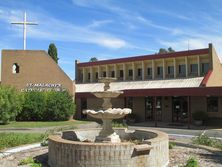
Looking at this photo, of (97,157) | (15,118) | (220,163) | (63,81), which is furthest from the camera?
(63,81)

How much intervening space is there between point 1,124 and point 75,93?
10.7m

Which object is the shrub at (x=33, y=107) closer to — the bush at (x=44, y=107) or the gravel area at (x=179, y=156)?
the bush at (x=44, y=107)

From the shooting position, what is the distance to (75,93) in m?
45.4

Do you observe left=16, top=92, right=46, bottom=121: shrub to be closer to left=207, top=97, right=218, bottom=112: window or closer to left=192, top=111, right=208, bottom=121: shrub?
left=192, top=111, right=208, bottom=121: shrub

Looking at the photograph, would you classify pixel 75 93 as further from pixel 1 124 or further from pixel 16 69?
pixel 1 124

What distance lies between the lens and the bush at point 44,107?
136 ft

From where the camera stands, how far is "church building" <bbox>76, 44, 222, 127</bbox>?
34750mm

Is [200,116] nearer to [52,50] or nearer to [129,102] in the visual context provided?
[129,102]

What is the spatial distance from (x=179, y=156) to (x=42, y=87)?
31.4 m

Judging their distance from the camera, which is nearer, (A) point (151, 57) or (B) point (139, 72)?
(A) point (151, 57)

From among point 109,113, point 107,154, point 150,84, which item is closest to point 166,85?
point 150,84

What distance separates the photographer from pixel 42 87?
44125mm

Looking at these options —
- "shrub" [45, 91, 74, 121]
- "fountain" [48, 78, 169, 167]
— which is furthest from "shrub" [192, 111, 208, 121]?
"fountain" [48, 78, 169, 167]

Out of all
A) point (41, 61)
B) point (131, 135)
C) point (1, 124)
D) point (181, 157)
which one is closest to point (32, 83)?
point (41, 61)
